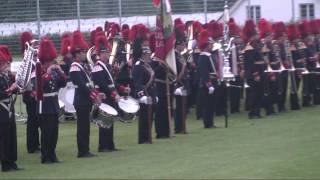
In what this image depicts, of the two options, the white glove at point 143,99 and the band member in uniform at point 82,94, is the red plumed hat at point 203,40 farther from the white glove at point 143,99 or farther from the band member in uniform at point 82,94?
the band member in uniform at point 82,94

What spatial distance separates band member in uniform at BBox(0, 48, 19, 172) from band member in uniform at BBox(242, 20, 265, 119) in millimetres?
7794

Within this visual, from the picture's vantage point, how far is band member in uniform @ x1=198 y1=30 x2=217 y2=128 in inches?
Result: 724

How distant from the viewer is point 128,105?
15836 millimetres

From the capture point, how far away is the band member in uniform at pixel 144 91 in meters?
16.4

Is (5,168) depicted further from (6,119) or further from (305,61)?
(305,61)

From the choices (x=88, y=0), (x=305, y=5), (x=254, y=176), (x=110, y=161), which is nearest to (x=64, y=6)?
(x=88, y=0)

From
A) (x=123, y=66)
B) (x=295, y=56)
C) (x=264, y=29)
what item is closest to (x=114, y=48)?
(x=123, y=66)

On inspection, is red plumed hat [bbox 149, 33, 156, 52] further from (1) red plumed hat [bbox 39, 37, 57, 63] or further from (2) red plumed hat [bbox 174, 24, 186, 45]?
(1) red plumed hat [bbox 39, 37, 57, 63]

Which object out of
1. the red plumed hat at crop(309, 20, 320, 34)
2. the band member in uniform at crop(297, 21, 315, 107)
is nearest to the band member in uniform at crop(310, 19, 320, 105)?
the red plumed hat at crop(309, 20, 320, 34)

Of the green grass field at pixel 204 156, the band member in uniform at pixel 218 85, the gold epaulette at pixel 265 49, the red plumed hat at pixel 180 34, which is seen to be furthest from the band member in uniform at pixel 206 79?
the gold epaulette at pixel 265 49

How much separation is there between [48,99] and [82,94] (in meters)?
0.73

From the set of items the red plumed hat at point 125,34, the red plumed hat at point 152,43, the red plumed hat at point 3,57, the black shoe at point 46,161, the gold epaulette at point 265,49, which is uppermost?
the red plumed hat at point 125,34

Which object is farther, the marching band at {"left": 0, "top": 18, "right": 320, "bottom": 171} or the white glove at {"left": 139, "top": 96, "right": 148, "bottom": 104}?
the white glove at {"left": 139, "top": 96, "right": 148, "bottom": 104}

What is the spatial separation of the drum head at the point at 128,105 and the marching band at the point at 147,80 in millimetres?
19
